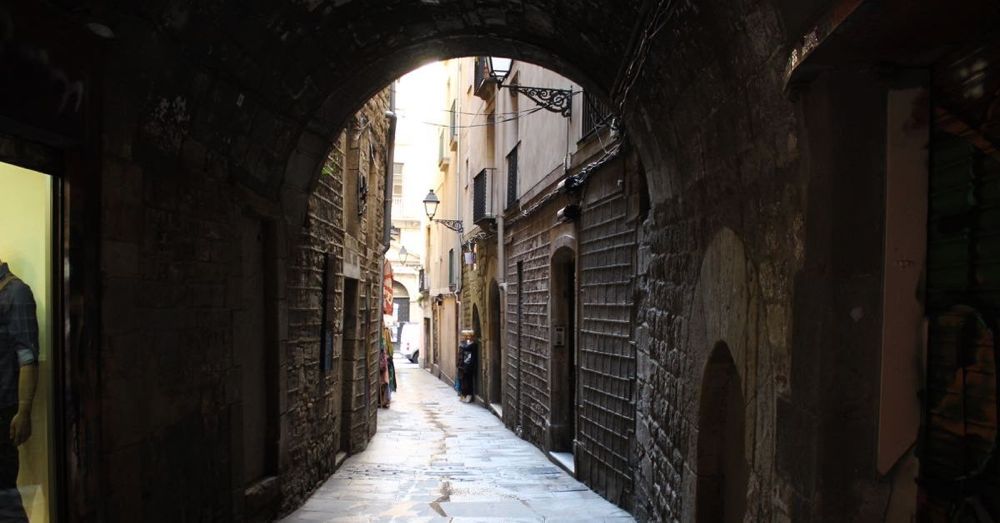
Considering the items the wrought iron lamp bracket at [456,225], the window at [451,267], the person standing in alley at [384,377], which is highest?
the wrought iron lamp bracket at [456,225]

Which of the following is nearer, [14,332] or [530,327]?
[14,332]

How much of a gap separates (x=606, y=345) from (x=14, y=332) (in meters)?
4.98

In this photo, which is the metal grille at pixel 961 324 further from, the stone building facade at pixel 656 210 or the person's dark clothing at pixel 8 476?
the person's dark clothing at pixel 8 476

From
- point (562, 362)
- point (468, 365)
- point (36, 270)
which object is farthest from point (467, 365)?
point (36, 270)

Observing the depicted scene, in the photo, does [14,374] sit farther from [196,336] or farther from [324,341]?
[324,341]

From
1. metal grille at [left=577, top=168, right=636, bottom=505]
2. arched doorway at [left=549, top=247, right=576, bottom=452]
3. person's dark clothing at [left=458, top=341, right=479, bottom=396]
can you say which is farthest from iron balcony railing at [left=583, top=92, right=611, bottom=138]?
person's dark clothing at [left=458, top=341, right=479, bottom=396]

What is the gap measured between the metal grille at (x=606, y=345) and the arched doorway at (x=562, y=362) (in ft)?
3.98

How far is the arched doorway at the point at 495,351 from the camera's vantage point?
15133mm

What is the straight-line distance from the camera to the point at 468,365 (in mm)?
17125

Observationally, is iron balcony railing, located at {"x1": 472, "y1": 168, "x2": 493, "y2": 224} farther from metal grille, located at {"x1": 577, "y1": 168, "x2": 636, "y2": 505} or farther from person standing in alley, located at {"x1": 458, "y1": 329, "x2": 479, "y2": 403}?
metal grille, located at {"x1": 577, "y1": 168, "x2": 636, "y2": 505}

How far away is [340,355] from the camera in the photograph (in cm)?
902

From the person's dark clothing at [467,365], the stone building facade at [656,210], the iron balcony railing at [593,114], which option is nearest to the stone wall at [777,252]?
the stone building facade at [656,210]

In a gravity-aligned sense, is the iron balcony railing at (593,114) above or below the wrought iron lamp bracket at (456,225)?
above

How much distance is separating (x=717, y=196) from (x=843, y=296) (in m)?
1.39
